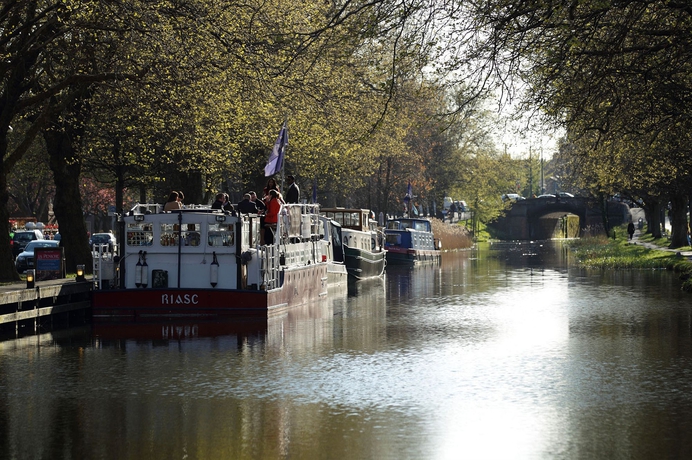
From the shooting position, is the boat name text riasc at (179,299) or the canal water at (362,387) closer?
the canal water at (362,387)

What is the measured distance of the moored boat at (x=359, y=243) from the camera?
4881cm

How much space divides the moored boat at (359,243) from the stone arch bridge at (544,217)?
71310 millimetres

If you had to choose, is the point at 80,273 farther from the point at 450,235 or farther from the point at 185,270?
the point at 450,235

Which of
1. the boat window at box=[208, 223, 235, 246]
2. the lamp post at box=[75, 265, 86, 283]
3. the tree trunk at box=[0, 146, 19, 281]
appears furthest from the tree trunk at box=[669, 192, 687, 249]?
the lamp post at box=[75, 265, 86, 283]

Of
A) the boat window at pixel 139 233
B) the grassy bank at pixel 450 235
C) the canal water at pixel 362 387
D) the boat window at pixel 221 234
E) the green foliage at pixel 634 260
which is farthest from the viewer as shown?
the grassy bank at pixel 450 235

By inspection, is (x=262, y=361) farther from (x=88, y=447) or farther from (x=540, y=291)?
(x=540, y=291)

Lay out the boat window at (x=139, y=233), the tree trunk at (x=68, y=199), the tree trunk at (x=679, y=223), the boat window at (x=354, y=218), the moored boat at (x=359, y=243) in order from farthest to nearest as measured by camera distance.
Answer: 1. the tree trunk at (x=679, y=223)
2. the boat window at (x=354, y=218)
3. the moored boat at (x=359, y=243)
4. the tree trunk at (x=68, y=199)
5. the boat window at (x=139, y=233)

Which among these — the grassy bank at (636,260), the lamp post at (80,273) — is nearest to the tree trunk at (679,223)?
the grassy bank at (636,260)

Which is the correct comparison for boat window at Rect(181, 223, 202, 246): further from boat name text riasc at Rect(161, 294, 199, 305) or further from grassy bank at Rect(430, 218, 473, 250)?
grassy bank at Rect(430, 218, 473, 250)

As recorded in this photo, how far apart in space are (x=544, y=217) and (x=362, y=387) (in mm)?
125796

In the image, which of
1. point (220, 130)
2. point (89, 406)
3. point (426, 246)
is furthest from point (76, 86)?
point (426, 246)

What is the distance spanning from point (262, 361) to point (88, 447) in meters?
7.62

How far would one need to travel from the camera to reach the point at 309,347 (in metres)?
22.8

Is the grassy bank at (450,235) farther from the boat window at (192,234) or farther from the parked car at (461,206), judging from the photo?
the boat window at (192,234)
